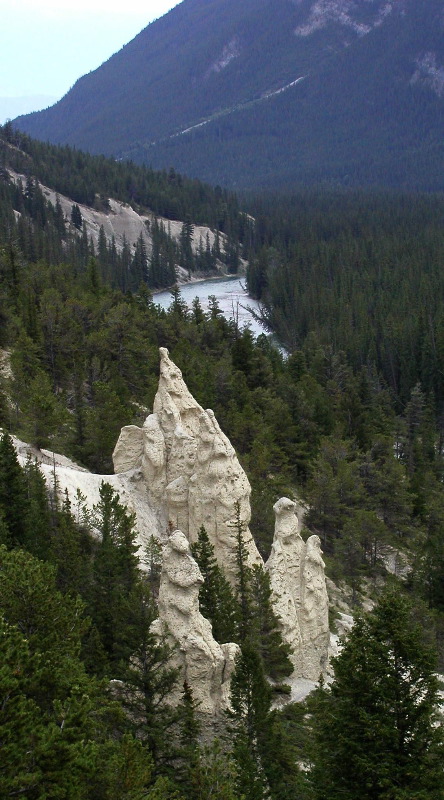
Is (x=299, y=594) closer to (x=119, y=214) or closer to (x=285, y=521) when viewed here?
(x=285, y=521)

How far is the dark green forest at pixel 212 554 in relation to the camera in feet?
48.0

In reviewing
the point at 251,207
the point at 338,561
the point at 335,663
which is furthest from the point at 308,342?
the point at 251,207

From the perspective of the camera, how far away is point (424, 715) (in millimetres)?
14859

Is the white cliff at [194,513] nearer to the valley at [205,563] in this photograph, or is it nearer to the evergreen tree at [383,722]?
the valley at [205,563]

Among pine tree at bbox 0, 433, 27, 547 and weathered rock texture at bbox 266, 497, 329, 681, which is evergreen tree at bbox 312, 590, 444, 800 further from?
pine tree at bbox 0, 433, 27, 547

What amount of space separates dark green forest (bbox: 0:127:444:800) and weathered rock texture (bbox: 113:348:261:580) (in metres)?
1.86

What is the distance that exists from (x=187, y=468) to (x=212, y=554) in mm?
5984

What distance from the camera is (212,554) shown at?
23828 millimetres

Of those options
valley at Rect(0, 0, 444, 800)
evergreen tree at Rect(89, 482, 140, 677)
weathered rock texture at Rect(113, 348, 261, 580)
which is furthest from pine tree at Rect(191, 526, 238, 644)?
weathered rock texture at Rect(113, 348, 261, 580)

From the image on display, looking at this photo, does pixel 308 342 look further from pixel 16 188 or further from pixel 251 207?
pixel 251 207

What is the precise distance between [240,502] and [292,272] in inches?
3930

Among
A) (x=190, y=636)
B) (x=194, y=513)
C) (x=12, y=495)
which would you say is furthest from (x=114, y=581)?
(x=12, y=495)

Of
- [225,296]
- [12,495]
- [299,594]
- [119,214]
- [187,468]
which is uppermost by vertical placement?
[119,214]

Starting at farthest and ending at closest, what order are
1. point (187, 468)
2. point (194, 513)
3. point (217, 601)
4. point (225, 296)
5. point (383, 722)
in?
point (225, 296)
point (187, 468)
point (194, 513)
point (217, 601)
point (383, 722)
